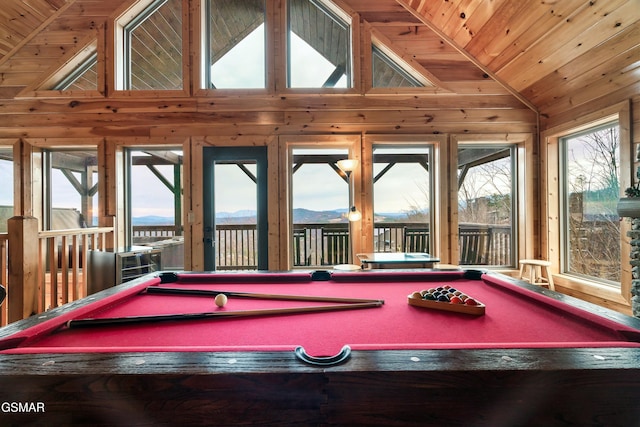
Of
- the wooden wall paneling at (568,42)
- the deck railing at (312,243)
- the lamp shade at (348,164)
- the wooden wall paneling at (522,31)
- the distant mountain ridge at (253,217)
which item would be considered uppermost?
the wooden wall paneling at (522,31)

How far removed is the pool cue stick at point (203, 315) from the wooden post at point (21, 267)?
66.5 inches

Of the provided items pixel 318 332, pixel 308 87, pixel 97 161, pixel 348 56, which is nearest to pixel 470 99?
pixel 348 56

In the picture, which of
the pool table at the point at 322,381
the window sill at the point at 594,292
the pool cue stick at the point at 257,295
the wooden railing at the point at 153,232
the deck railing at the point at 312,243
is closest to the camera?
the pool table at the point at 322,381

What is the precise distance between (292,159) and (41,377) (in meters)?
3.51

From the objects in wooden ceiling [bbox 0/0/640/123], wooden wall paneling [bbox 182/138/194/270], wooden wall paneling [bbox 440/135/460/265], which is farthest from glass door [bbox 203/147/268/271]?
wooden wall paneling [bbox 440/135/460/265]

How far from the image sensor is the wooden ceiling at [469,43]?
2.86m

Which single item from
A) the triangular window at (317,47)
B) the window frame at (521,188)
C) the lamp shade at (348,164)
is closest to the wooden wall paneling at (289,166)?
the lamp shade at (348,164)

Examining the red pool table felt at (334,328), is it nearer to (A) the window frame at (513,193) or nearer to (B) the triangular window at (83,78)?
(A) the window frame at (513,193)

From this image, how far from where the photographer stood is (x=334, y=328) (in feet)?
3.58

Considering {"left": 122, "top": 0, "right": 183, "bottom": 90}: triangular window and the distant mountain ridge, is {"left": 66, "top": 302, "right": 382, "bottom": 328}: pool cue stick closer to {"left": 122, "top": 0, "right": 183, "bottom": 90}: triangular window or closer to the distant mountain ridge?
the distant mountain ridge

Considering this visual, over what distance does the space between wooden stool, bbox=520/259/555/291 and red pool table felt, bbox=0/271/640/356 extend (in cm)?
245

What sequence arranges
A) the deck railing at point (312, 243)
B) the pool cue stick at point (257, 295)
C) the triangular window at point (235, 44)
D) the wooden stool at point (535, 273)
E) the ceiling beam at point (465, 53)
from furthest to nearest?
the deck railing at point (312, 243), the triangular window at point (235, 44), the ceiling beam at point (465, 53), the wooden stool at point (535, 273), the pool cue stick at point (257, 295)

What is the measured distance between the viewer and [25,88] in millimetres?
3785

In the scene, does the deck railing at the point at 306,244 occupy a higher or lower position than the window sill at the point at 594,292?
higher
